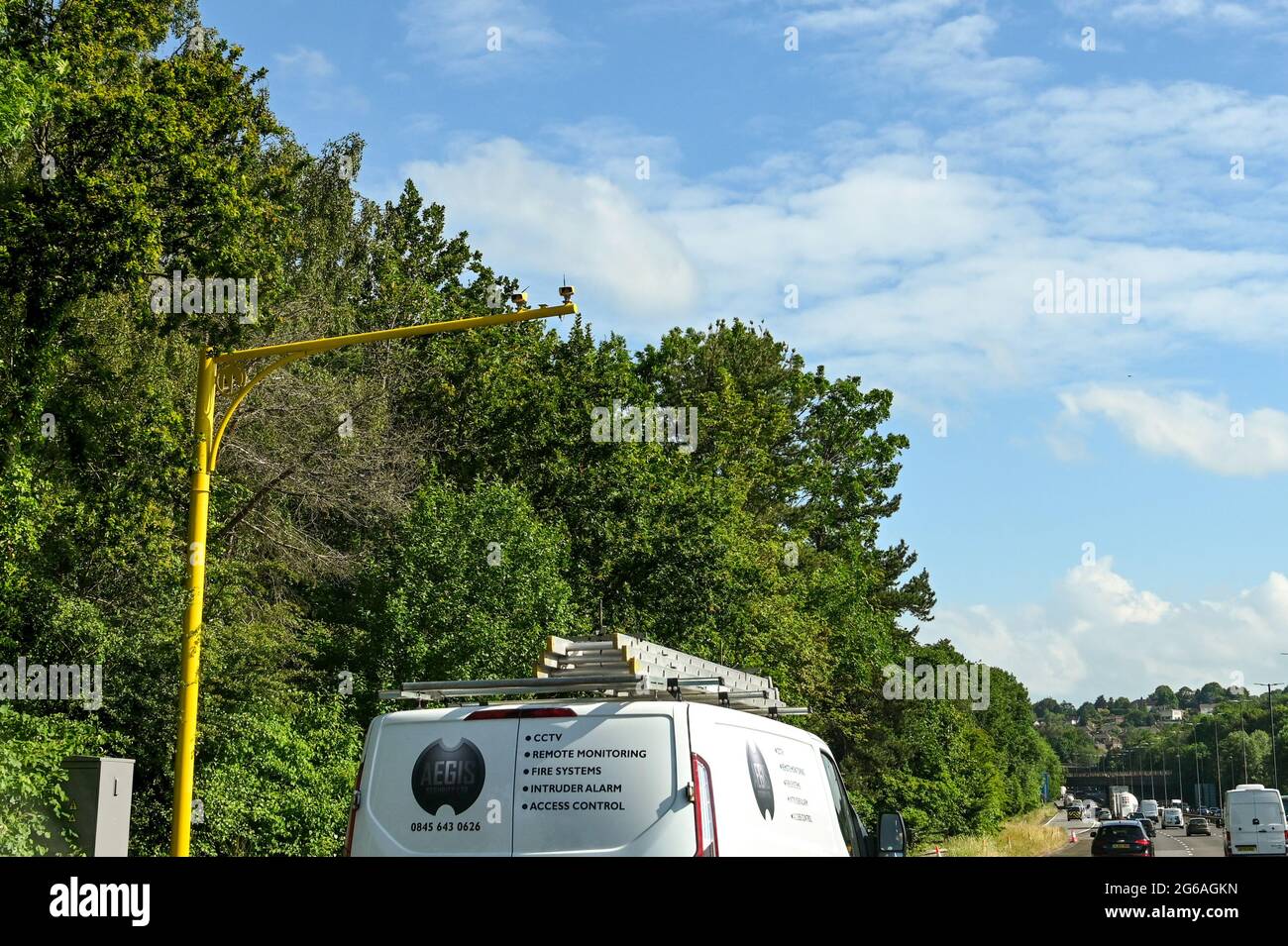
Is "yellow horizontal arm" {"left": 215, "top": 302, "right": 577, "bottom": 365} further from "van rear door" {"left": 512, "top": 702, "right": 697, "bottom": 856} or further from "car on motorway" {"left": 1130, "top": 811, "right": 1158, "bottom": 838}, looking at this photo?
"car on motorway" {"left": 1130, "top": 811, "right": 1158, "bottom": 838}

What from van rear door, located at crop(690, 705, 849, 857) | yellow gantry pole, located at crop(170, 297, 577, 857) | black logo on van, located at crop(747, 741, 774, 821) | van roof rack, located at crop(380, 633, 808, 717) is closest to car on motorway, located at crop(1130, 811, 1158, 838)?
yellow gantry pole, located at crop(170, 297, 577, 857)

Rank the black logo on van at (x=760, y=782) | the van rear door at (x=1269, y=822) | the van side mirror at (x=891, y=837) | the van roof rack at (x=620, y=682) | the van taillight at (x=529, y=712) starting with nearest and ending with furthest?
the van taillight at (x=529, y=712)
the black logo on van at (x=760, y=782)
the van roof rack at (x=620, y=682)
the van side mirror at (x=891, y=837)
the van rear door at (x=1269, y=822)

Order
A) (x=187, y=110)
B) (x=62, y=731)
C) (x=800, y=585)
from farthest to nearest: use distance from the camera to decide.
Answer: (x=800, y=585)
(x=187, y=110)
(x=62, y=731)

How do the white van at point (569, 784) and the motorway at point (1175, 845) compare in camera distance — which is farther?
the motorway at point (1175, 845)

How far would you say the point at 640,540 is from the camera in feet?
113

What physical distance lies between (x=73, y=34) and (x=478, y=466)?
628 inches

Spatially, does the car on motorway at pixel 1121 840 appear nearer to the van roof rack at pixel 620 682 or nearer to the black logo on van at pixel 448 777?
the van roof rack at pixel 620 682

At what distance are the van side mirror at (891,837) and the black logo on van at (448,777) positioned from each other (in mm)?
2891

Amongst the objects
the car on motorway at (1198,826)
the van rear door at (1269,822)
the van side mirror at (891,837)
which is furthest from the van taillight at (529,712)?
the car on motorway at (1198,826)

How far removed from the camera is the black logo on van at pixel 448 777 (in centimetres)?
764

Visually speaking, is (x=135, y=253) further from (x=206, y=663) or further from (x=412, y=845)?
(x=412, y=845)

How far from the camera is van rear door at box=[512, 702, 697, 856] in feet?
24.0

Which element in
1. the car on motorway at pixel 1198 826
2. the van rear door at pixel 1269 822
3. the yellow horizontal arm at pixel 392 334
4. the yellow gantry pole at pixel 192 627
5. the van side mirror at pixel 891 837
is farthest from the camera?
the car on motorway at pixel 1198 826

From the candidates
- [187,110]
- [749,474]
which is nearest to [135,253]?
[187,110]
